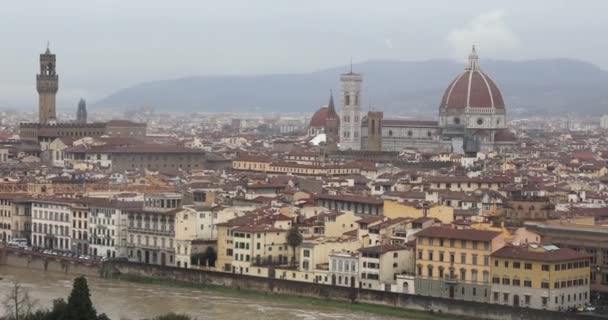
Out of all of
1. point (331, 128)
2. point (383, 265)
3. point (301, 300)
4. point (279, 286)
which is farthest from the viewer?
point (331, 128)

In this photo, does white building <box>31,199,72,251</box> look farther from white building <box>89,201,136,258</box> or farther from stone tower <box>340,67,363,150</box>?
stone tower <box>340,67,363,150</box>

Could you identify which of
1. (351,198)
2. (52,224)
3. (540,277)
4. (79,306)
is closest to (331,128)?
(351,198)

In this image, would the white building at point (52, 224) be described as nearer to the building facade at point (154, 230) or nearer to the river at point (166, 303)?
the building facade at point (154, 230)

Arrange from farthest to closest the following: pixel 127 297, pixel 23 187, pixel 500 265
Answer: pixel 23 187, pixel 127 297, pixel 500 265

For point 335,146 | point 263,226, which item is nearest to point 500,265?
point 263,226

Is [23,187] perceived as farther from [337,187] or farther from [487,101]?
[487,101]

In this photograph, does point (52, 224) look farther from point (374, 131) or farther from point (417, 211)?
point (374, 131)
